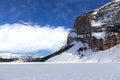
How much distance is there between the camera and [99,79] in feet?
186

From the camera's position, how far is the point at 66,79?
58.3 meters

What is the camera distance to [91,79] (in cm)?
5700

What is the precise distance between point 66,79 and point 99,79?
7.28m

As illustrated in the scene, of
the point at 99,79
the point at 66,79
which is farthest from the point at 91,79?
the point at 66,79

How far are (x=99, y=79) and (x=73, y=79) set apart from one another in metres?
5.78

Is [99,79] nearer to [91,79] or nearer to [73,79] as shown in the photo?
[91,79]

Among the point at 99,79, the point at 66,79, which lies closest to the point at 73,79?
the point at 66,79

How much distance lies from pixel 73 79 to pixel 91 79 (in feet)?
13.3

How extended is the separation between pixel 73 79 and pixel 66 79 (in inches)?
61.2

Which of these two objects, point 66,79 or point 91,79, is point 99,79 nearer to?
point 91,79

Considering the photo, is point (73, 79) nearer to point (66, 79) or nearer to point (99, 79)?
point (66, 79)

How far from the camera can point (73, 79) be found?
191ft

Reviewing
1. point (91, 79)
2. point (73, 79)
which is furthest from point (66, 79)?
point (91, 79)
